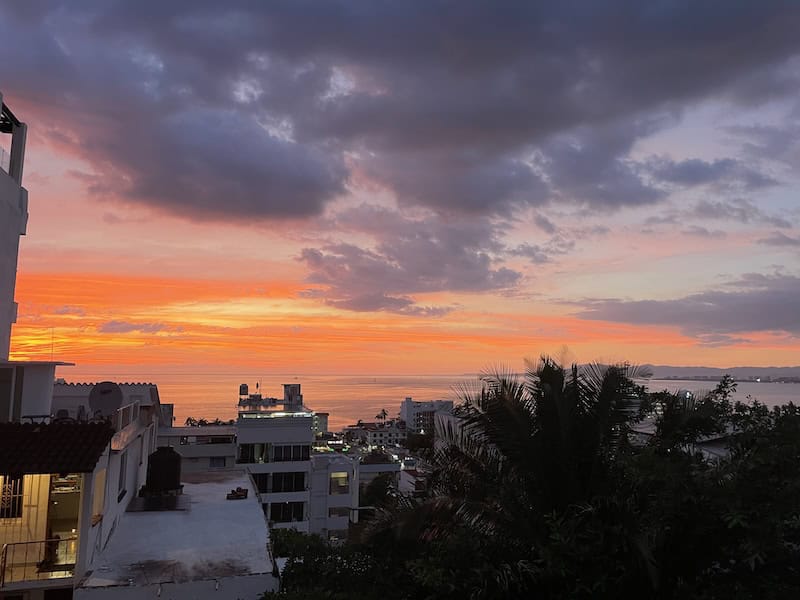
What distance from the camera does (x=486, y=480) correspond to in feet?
31.5

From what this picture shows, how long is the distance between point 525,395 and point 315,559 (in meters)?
5.50

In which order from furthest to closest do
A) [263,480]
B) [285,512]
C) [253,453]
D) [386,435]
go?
[386,435]
[253,453]
[263,480]
[285,512]

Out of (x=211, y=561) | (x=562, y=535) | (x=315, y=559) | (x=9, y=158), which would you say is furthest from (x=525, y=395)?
(x=9, y=158)

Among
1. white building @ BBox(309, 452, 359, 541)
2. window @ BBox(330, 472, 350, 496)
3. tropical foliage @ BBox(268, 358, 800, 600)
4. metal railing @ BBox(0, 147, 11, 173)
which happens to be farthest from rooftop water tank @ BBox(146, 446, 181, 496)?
window @ BBox(330, 472, 350, 496)

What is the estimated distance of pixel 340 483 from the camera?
4228 centimetres

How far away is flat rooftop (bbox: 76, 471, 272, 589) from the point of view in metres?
11.2

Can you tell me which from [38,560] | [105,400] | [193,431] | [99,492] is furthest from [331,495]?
[38,560]

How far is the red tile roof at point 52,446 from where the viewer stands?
36.6ft

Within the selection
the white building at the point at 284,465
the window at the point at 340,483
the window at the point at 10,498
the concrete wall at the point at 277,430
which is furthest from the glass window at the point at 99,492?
the window at the point at 340,483

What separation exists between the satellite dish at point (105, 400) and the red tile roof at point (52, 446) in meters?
3.23

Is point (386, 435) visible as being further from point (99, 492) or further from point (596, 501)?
point (596, 501)

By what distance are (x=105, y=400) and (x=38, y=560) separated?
14.3 feet

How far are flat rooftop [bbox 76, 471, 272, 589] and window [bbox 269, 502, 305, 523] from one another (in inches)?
703

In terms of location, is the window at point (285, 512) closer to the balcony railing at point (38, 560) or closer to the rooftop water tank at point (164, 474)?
the rooftop water tank at point (164, 474)
